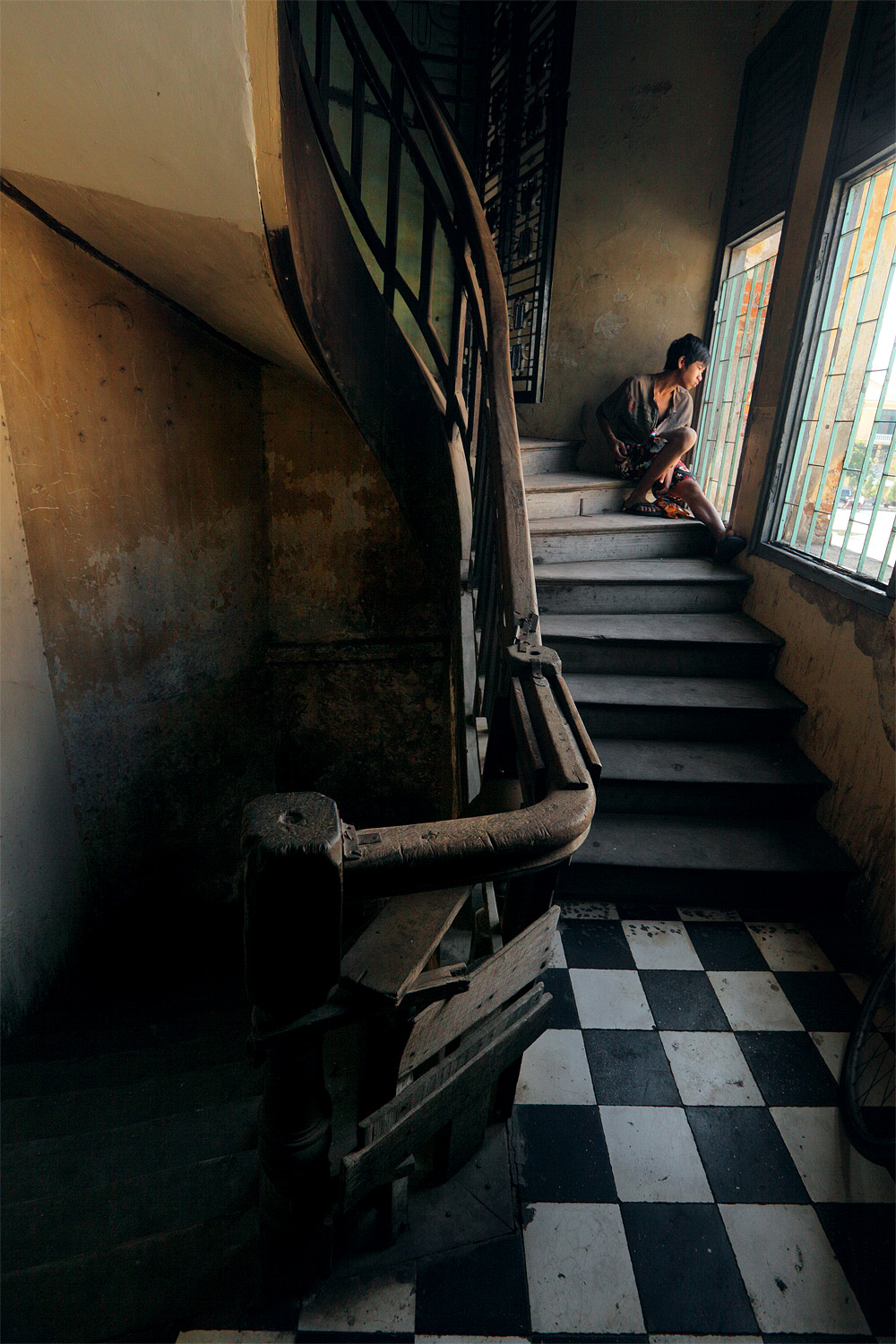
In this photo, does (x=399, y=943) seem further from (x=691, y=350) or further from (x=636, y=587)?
(x=691, y=350)

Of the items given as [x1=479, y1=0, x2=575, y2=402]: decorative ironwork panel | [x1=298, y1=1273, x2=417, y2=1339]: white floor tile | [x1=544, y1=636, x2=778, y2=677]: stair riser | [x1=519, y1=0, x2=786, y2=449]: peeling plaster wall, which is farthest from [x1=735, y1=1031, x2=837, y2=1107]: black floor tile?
[x1=519, y1=0, x2=786, y2=449]: peeling plaster wall

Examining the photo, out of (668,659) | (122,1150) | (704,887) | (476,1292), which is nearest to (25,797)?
(122,1150)

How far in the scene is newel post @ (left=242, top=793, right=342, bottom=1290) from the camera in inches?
40.2

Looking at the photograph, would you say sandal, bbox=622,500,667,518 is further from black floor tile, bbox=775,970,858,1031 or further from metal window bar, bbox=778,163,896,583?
black floor tile, bbox=775,970,858,1031

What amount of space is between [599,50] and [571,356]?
2.00 m

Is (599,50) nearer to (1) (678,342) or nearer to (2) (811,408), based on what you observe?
(1) (678,342)

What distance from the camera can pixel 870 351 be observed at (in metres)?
3.14

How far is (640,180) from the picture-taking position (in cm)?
472

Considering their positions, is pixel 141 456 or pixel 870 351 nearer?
pixel 141 456

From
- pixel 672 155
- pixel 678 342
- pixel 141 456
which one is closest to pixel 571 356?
pixel 678 342

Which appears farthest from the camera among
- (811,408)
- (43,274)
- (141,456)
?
(811,408)

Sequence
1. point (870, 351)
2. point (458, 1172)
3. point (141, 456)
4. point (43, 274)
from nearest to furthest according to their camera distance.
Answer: point (458, 1172), point (43, 274), point (141, 456), point (870, 351)

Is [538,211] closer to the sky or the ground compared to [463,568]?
closer to the sky

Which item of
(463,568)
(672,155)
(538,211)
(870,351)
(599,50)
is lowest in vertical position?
(463,568)
